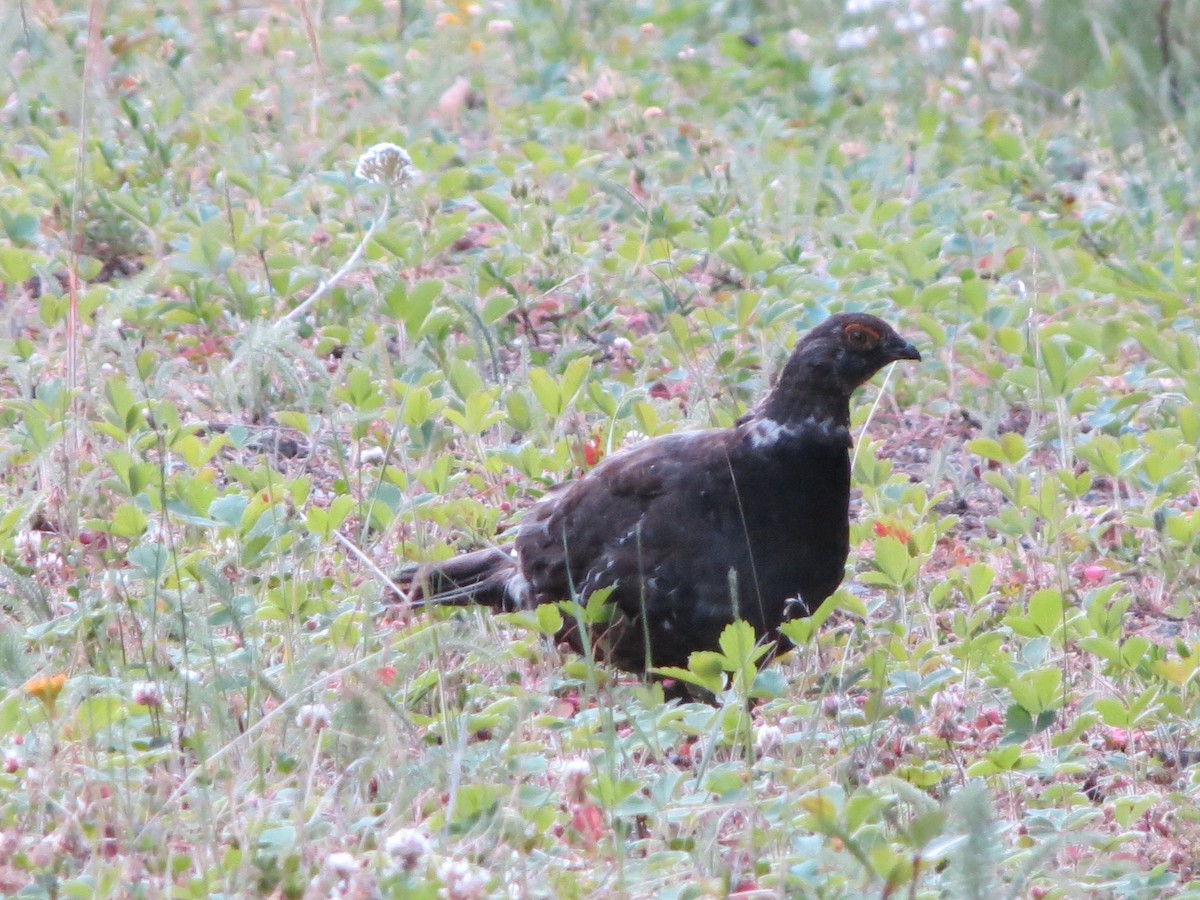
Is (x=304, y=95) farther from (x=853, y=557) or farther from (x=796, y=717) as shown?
(x=796, y=717)

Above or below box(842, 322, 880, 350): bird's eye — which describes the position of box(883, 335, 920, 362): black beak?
below

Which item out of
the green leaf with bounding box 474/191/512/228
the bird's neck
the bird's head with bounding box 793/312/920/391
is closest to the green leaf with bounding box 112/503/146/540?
the bird's neck

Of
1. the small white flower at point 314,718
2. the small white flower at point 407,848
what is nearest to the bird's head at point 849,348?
the small white flower at point 314,718

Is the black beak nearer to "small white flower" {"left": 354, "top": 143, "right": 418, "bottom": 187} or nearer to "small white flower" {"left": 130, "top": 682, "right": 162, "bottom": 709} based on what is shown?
"small white flower" {"left": 354, "top": 143, "right": 418, "bottom": 187}

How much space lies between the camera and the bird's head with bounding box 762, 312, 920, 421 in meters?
4.63

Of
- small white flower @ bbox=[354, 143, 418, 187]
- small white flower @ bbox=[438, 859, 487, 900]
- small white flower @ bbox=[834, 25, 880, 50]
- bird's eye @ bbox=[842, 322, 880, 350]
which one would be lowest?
small white flower @ bbox=[438, 859, 487, 900]

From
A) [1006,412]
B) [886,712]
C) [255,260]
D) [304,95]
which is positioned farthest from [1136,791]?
[304,95]

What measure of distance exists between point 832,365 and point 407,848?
2243 millimetres

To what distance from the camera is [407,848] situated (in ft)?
9.09

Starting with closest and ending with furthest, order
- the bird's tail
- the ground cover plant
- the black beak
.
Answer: the ground cover plant < the black beak < the bird's tail

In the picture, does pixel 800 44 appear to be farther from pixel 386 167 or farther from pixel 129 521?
pixel 129 521

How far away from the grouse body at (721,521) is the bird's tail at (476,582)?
8 cm

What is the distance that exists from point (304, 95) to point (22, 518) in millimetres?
4633

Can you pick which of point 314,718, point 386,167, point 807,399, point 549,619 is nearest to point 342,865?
point 314,718
